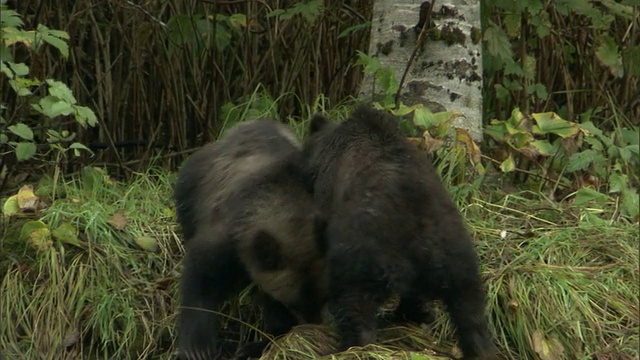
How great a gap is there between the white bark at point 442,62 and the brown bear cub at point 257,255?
112 centimetres

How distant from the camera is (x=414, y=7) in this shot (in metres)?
5.70

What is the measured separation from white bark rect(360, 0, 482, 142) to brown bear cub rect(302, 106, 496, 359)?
1415 mm

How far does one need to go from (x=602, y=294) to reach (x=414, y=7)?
6.10ft

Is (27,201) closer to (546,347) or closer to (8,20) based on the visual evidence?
(8,20)

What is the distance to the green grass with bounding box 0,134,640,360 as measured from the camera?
436 cm

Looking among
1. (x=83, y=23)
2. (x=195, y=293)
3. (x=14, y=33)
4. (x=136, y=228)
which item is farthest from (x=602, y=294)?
(x=83, y=23)

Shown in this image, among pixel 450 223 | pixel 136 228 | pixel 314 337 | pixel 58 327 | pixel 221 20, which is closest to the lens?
pixel 450 223

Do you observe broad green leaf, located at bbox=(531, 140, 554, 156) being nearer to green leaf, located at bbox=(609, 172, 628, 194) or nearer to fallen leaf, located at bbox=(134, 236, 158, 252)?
green leaf, located at bbox=(609, 172, 628, 194)

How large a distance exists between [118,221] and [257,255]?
1.11m

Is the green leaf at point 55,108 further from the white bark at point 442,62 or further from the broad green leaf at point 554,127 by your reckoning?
the broad green leaf at point 554,127

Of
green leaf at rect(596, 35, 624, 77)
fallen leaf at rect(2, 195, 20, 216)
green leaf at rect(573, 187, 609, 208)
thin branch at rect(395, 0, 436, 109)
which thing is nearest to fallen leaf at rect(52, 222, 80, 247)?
fallen leaf at rect(2, 195, 20, 216)

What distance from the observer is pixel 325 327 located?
14.9 ft

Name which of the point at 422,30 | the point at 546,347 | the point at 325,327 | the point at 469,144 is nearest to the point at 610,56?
the point at 422,30

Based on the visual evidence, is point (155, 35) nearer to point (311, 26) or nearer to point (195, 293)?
point (311, 26)
